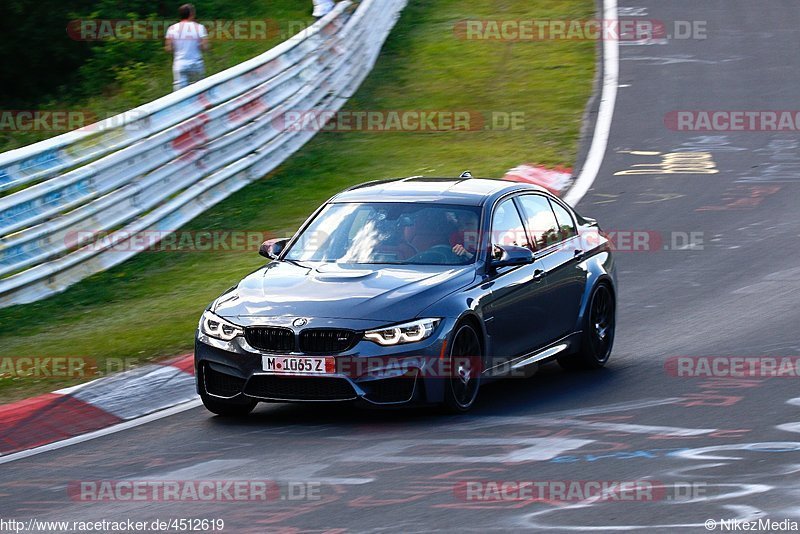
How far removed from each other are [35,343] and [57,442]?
266 cm

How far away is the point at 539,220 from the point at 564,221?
45 centimetres

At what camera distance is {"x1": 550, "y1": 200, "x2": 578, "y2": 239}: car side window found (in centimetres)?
1088

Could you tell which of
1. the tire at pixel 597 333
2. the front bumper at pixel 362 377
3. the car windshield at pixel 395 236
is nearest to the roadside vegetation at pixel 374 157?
the car windshield at pixel 395 236

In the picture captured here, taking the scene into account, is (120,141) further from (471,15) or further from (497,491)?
(471,15)

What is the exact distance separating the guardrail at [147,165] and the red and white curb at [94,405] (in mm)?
2996

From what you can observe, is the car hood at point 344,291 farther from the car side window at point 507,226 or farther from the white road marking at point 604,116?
the white road marking at point 604,116

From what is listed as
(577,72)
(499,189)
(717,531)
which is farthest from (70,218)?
(577,72)

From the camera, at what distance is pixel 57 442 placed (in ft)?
28.8

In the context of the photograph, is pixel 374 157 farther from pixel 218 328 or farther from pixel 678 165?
pixel 218 328

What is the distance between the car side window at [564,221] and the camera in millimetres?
10883

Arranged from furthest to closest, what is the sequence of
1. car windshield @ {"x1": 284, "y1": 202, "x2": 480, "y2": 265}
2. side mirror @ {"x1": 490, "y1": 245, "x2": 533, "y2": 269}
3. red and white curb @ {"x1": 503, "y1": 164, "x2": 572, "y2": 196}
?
red and white curb @ {"x1": 503, "y1": 164, "x2": 572, "y2": 196}
car windshield @ {"x1": 284, "y1": 202, "x2": 480, "y2": 265}
side mirror @ {"x1": 490, "y1": 245, "x2": 533, "y2": 269}

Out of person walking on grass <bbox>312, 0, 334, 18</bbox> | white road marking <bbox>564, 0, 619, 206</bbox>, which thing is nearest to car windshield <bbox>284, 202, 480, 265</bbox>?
white road marking <bbox>564, 0, 619, 206</bbox>

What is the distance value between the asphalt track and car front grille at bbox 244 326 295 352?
515 millimetres

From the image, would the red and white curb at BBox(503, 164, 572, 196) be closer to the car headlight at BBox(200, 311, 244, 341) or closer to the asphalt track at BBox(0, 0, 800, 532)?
the asphalt track at BBox(0, 0, 800, 532)
